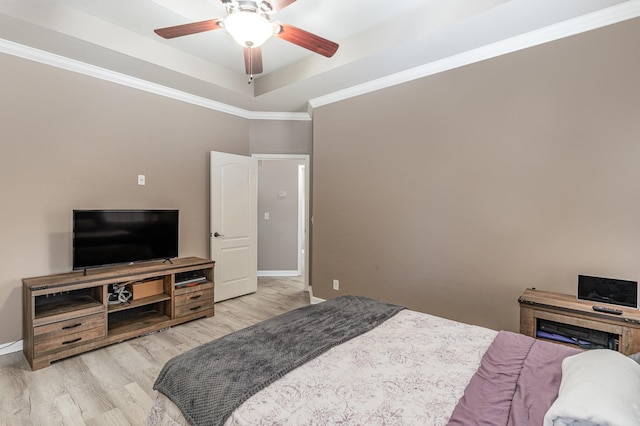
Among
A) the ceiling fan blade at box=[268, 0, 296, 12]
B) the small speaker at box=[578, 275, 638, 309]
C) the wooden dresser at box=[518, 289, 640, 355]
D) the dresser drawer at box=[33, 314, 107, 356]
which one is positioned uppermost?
the ceiling fan blade at box=[268, 0, 296, 12]

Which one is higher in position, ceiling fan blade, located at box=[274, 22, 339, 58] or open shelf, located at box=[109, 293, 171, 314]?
ceiling fan blade, located at box=[274, 22, 339, 58]

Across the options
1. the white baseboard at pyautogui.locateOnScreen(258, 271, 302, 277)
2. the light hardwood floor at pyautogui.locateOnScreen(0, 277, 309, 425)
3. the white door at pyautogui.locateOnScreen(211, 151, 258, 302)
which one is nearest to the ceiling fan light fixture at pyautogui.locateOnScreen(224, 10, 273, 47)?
the white door at pyautogui.locateOnScreen(211, 151, 258, 302)

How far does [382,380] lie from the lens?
51.6 inches

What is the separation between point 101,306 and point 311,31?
3205 millimetres

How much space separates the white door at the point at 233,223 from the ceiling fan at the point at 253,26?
224 centimetres

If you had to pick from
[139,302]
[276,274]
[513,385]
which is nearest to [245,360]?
[513,385]

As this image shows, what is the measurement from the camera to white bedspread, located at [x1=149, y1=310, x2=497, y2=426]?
1.09 meters

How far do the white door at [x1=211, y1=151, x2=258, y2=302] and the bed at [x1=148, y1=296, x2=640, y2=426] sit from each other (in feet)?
8.75

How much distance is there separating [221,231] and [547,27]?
3992 millimetres

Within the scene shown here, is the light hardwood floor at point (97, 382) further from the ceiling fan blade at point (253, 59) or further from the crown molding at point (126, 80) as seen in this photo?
the crown molding at point (126, 80)

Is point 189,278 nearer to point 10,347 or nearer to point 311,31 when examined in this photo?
point 10,347

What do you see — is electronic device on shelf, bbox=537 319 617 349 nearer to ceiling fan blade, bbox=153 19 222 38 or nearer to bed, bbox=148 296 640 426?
bed, bbox=148 296 640 426

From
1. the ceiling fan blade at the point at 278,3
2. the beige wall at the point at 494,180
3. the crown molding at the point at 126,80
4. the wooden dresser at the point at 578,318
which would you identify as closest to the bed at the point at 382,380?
the wooden dresser at the point at 578,318

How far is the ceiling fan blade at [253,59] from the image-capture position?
7.77 feet
